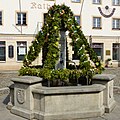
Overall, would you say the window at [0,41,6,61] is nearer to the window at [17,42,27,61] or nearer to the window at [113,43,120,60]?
the window at [17,42,27,61]

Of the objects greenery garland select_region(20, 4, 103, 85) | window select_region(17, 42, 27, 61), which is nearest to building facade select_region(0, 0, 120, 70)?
window select_region(17, 42, 27, 61)

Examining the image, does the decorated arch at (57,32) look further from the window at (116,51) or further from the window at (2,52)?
the window at (116,51)

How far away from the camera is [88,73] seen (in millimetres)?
7102

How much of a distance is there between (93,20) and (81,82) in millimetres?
19344

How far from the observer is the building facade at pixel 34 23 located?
76.3 ft

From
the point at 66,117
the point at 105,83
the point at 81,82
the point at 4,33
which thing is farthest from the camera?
the point at 4,33

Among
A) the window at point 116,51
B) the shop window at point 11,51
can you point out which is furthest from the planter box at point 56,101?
the window at point 116,51

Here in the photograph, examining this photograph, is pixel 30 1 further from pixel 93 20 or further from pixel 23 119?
pixel 23 119

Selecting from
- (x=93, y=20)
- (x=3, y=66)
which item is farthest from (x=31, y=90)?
(x=93, y=20)

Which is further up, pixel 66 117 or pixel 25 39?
pixel 25 39

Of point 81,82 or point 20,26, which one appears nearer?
point 81,82

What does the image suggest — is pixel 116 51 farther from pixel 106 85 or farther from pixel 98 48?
pixel 106 85

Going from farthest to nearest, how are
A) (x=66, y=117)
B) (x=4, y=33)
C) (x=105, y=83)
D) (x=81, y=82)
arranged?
(x=4, y=33), (x=81, y=82), (x=105, y=83), (x=66, y=117)

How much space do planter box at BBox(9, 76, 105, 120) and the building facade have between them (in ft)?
50.5
